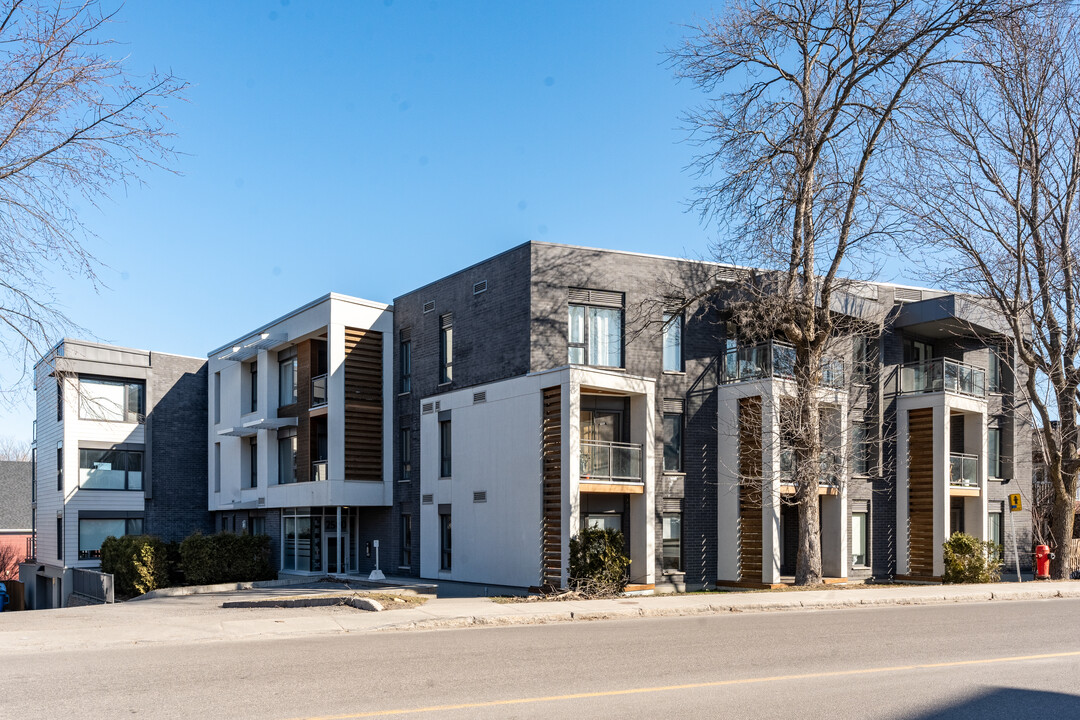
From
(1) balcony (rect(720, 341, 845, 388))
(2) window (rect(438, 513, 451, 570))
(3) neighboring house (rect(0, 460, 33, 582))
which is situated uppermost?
(1) balcony (rect(720, 341, 845, 388))

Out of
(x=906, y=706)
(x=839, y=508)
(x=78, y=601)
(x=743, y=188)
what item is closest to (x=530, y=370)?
(x=743, y=188)

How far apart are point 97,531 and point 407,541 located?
53.4ft

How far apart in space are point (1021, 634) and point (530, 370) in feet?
45.9

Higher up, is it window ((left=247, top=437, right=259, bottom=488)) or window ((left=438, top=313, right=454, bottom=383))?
window ((left=438, top=313, right=454, bottom=383))

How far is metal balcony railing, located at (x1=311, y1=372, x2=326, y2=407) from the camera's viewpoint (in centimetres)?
3170

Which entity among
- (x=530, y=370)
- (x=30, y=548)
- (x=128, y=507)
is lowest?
(x=30, y=548)

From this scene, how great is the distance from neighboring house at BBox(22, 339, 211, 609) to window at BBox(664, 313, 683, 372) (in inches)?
894

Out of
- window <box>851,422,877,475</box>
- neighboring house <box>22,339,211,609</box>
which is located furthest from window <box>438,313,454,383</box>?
neighboring house <box>22,339,211,609</box>

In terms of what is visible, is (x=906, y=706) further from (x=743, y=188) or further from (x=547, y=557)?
(x=743, y=188)

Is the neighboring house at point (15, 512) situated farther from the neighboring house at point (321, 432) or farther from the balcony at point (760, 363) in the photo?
the balcony at point (760, 363)

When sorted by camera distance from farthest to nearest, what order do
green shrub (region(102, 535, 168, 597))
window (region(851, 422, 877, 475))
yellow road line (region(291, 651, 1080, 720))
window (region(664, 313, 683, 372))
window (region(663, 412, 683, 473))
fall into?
green shrub (region(102, 535, 168, 597)) → window (region(851, 422, 877, 475)) → window (region(664, 313, 683, 372)) → window (region(663, 412, 683, 473)) → yellow road line (region(291, 651, 1080, 720))

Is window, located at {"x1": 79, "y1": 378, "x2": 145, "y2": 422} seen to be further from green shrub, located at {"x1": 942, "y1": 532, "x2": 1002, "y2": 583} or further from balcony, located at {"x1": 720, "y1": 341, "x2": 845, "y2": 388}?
green shrub, located at {"x1": 942, "y1": 532, "x2": 1002, "y2": 583}

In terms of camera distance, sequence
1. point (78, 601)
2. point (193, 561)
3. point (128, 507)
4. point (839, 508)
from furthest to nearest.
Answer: point (128, 507) < point (78, 601) < point (193, 561) < point (839, 508)

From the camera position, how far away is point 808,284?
2377 cm
